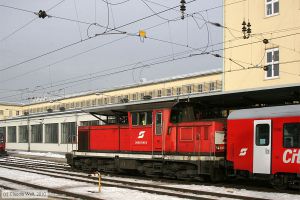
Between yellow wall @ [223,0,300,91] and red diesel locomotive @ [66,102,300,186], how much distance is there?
9.04m

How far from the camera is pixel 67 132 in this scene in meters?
42.6

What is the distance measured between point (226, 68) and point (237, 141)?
16293 millimetres

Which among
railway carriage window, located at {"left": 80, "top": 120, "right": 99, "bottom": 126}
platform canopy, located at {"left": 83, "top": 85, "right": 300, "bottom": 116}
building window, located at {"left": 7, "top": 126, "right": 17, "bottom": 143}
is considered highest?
platform canopy, located at {"left": 83, "top": 85, "right": 300, "bottom": 116}

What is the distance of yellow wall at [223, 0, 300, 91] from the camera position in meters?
27.0

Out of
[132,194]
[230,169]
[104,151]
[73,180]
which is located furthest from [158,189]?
[104,151]

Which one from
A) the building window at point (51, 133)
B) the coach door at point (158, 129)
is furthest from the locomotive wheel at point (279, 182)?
the building window at point (51, 133)

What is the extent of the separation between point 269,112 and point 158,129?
17.6ft

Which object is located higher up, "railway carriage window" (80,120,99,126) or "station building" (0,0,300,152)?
"station building" (0,0,300,152)

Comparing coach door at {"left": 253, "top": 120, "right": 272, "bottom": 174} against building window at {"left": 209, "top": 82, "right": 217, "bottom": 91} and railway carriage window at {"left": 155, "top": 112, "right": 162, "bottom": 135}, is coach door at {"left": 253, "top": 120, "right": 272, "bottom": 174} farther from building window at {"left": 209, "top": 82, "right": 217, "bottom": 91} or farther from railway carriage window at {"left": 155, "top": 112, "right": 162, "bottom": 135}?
building window at {"left": 209, "top": 82, "right": 217, "bottom": 91}

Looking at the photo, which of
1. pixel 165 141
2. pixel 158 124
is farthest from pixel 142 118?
pixel 165 141

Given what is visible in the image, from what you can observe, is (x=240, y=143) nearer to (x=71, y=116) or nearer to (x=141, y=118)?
(x=141, y=118)

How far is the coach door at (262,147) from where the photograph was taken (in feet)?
47.6

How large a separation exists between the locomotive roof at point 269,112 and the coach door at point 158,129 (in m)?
3.50

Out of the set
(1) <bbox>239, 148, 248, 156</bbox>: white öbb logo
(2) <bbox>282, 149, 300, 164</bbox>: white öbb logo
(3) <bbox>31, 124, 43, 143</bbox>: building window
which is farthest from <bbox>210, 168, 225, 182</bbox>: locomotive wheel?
(3) <bbox>31, 124, 43, 143</bbox>: building window
